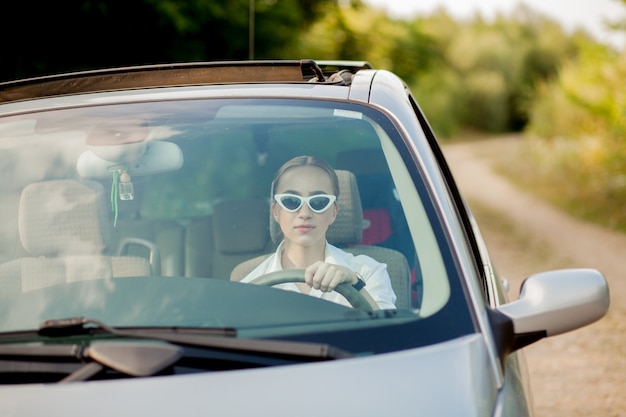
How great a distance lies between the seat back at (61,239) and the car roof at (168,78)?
422mm

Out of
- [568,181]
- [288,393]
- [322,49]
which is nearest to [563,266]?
[322,49]

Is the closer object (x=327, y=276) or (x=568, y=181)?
(x=327, y=276)

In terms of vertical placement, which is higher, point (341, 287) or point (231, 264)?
point (231, 264)

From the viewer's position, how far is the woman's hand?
2.54m

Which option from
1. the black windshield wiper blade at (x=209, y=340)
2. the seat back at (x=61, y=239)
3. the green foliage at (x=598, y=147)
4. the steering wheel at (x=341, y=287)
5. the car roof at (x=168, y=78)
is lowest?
the black windshield wiper blade at (x=209, y=340)

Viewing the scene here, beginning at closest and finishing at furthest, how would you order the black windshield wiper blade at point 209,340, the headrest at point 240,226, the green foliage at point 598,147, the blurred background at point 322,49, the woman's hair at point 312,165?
the black windshield wiper blade at point 209,340, the woman's hair at point 312,165, the headrest at point 240,226, the blurred background at point 322,49, the green foliage at point 598,147

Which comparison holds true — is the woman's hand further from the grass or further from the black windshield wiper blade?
the grass

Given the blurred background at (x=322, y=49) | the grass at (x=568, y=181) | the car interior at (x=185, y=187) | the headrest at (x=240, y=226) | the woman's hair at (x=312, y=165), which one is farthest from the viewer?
the grass at (x=568, y=181)

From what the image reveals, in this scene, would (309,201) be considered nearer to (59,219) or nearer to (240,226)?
(240,226)

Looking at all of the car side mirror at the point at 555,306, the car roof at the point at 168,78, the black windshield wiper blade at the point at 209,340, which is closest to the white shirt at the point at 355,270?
the car side mirror at the point at 555,306

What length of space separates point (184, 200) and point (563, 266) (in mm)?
9399

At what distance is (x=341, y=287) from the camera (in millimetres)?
Answer: 2531

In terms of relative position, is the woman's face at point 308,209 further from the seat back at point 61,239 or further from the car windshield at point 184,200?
the seat back at point 61,239

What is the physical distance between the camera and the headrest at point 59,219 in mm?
2646
